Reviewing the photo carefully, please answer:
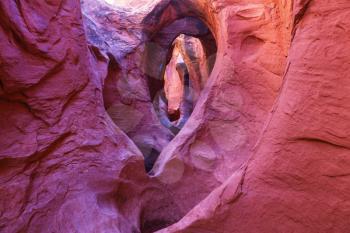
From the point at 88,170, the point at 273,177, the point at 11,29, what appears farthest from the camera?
the point at 88,170

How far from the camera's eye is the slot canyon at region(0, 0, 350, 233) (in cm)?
175

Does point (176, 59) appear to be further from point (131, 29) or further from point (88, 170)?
point (88, 170)

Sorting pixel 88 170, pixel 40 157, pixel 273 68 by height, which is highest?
pixel 273 68

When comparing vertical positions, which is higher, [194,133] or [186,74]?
[194,133]

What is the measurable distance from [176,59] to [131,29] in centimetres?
744

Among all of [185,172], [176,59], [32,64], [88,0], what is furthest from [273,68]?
[176,59]

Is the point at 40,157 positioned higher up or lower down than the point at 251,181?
lower down

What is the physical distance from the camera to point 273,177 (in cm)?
200

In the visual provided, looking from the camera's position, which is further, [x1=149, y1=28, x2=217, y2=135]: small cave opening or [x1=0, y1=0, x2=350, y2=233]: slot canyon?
[x1=149, y1=28, x2=217, y2=135]: small cave opening

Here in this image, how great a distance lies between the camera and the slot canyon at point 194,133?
69.1 inches

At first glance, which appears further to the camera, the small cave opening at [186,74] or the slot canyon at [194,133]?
the small cave opening at [186,74]

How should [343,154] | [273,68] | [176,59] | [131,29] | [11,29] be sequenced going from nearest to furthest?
[343,154] → [11,29] → [273,68] → [131,29] → [176,59]

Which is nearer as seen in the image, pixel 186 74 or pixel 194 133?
pixel 194 133

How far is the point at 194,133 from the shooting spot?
4273 mm
